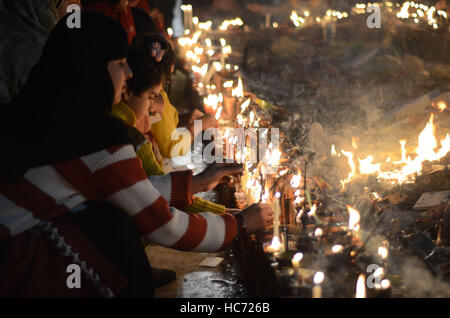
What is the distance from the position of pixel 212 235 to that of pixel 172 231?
0.84 ft

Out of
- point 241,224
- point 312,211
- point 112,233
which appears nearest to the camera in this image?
point 112,233

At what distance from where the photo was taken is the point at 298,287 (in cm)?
261

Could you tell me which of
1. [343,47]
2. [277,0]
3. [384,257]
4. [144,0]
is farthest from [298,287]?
[277,0]

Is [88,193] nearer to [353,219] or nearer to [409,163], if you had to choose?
[353,219]

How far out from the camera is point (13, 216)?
2.18 metres

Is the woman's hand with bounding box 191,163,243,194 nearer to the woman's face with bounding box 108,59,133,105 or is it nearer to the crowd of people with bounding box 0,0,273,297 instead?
the crowd of people with bounding box 0,0,273,297

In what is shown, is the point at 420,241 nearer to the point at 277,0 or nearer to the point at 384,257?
the point at 384,257

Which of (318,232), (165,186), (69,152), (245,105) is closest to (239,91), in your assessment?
(245,105)

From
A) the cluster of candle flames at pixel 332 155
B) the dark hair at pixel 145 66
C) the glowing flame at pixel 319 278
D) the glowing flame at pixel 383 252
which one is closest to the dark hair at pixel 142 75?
the dark hair at pixel 145 66

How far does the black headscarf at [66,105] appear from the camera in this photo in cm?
217

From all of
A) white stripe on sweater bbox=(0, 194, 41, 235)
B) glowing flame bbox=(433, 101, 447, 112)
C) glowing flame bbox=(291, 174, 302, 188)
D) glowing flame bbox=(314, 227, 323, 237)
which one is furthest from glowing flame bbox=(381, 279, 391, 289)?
glowing flame bbox=(433, 101, 447, 112)

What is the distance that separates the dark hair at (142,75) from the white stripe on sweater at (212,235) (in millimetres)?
1389

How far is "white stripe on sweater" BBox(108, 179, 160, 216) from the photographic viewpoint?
2.24m

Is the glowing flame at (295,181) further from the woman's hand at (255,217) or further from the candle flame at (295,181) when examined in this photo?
the woman's hand at (255,217)
